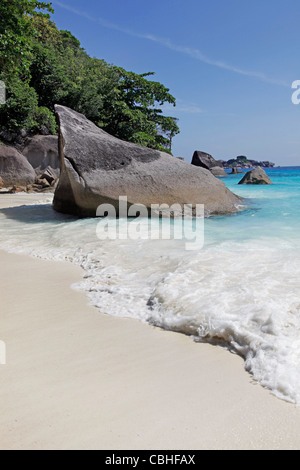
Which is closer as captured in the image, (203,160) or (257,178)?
(257,178)

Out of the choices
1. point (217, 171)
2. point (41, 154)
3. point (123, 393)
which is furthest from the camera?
point (217, 171)

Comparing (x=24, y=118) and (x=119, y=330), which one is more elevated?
(x=24, y=118)

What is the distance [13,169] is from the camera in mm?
13055

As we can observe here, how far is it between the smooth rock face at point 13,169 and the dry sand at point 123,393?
460 inches

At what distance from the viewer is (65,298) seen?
113 inches

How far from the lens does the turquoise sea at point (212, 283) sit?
200 cm

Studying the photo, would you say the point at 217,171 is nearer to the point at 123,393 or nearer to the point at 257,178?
the point at 257,178

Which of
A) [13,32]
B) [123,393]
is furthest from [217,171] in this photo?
[123,393]

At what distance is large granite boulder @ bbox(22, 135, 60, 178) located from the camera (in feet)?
48.6

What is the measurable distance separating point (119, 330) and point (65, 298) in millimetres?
768

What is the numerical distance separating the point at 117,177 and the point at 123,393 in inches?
217

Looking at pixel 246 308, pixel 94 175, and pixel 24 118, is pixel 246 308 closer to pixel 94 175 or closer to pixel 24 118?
pixel 94 175
